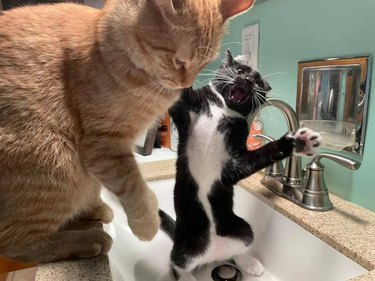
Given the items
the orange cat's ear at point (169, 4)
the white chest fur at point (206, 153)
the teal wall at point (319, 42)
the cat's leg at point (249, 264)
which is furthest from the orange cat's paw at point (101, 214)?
the teal wall at point (319, 42)

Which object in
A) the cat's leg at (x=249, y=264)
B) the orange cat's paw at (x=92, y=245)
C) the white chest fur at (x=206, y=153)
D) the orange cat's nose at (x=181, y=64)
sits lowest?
the cat's leg at (x=249, y=264)

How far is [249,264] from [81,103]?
1.99ft

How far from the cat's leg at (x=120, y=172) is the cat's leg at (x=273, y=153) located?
27cm

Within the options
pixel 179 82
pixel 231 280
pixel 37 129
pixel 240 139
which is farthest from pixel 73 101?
pixel 231 280

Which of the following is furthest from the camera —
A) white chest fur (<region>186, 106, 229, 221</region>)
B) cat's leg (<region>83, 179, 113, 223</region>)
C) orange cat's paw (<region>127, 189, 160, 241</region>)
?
white chest fur (<region>186, 106, 229, 221</region>)

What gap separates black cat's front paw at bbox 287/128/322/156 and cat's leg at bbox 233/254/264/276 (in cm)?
32

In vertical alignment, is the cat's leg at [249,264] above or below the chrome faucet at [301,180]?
below

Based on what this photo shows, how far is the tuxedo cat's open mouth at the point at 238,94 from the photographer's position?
85cm

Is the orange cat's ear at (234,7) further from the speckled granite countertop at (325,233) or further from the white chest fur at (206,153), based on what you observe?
the speckled granite countertop at (325,233)

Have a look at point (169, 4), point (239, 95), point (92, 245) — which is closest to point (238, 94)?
point (239, 95)

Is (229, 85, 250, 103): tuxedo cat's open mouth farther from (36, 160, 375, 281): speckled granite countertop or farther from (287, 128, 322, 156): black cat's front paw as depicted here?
(36, 160, 375, 281): speckled granite countertop

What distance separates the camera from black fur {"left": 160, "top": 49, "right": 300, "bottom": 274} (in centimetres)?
82

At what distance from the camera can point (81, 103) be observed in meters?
0.60

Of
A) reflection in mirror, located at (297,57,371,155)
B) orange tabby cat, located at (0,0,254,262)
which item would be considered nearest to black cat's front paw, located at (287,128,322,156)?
reflection in mirror, located at (297,57,371,155)
